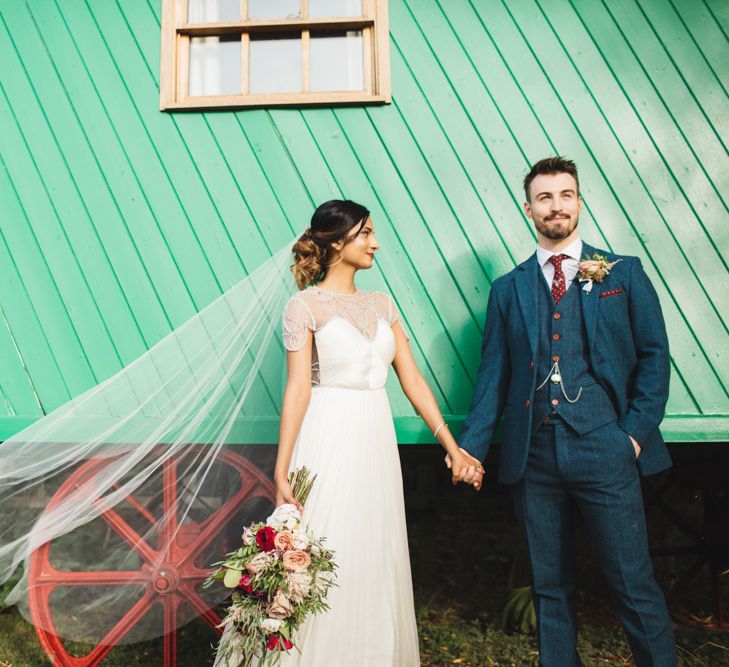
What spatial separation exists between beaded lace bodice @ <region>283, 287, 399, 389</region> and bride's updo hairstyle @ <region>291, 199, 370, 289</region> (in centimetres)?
11

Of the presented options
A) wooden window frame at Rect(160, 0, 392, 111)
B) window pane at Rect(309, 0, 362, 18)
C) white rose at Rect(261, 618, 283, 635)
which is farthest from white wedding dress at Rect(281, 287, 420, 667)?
window pane at Rect(309, 0, 362, 18)

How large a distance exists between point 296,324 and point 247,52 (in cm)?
168

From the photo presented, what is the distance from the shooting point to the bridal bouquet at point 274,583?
1905 mm

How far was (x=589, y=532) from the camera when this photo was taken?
7.63 feet

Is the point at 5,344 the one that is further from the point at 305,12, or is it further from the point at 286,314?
the point at 305,12

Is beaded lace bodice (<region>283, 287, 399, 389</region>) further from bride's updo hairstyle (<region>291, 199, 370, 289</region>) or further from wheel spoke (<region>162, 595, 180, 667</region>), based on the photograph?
wheel spoke (<region>162, 595, 180, 667</region>)

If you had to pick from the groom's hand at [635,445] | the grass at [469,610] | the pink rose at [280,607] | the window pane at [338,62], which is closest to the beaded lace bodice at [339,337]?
the pink rose at [280,607]

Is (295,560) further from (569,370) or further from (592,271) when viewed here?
(592,271)

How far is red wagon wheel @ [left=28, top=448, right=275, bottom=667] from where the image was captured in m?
2.63

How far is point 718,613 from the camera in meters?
3.62

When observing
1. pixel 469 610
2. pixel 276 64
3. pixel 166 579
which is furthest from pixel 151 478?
pixel 469 610

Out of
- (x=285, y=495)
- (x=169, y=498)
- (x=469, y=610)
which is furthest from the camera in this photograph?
(x=469, y=610)

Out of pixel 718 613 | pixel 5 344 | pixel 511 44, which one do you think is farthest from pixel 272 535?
pixel 718 613

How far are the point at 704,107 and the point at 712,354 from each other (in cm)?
120
